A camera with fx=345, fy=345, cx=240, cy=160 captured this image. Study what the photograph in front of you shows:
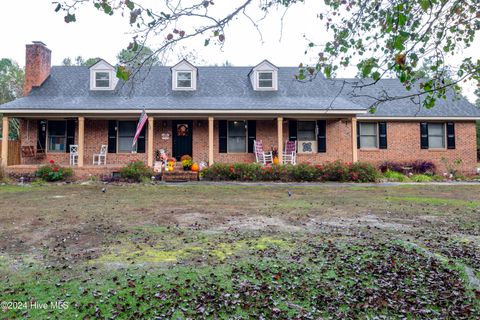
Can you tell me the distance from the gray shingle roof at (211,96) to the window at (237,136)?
126 centimetres

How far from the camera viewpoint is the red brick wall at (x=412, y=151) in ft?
55.1

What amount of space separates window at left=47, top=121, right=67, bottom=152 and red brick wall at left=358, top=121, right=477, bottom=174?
1414 cm

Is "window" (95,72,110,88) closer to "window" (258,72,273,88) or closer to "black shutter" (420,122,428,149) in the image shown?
"window" (258,72,273,88)

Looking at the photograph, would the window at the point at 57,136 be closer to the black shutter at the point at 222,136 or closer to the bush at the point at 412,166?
the black shutter at the point at 222,136

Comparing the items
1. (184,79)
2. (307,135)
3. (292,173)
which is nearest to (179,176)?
(292,173)

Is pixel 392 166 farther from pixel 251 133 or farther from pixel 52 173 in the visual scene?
pixel 52 173

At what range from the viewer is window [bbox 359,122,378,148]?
55.8 ft

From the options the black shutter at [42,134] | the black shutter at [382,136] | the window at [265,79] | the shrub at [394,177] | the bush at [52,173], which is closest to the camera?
the bush at [52,173]

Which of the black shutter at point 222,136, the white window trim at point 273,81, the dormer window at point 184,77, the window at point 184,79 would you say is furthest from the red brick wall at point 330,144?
the window at point 184,79

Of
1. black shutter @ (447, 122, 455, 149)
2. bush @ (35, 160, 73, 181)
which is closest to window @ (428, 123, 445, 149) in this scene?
black shutter @ (447, 122, 455, 149)

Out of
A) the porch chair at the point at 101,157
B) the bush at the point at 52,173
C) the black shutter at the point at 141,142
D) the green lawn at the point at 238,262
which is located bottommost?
the green lawn at the point at 238,262

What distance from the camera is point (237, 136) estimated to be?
16375mm

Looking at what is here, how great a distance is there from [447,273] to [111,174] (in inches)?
482

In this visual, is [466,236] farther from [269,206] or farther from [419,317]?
[269,206]
